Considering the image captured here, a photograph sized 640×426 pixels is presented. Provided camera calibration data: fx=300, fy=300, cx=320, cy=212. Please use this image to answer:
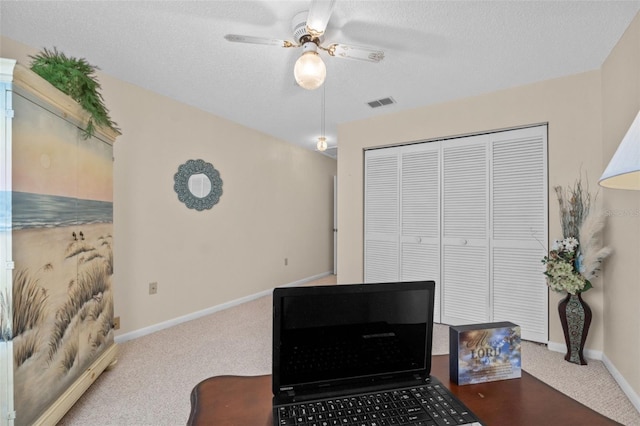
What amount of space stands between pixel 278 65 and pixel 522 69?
213 centimetres

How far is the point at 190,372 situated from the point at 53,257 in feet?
4.27

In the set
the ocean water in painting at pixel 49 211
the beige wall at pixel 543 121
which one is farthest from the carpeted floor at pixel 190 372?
the ocean water in painting at pixel 49 211

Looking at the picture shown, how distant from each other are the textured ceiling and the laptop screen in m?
1.83

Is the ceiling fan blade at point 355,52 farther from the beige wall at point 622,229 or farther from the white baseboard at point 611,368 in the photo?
the white baseboard at point 611,368

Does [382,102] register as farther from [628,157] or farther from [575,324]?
[628,157]

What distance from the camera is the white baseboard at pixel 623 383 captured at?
1912 mm

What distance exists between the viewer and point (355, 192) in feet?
13.0

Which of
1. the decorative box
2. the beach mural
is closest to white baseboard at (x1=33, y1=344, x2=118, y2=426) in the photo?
the beach mural

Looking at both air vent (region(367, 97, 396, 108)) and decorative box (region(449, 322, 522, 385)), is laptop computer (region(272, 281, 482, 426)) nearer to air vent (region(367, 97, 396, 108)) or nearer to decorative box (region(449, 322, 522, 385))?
decorative box (region(449, 322, 522, 385))

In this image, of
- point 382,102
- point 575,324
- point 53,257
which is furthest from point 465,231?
point 53,257

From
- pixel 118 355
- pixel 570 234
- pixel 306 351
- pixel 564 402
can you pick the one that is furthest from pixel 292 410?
pixel 570 234

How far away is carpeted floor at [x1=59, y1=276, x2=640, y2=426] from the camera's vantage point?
1858 millimetres

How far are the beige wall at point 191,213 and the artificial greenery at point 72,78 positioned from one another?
2.86 ft

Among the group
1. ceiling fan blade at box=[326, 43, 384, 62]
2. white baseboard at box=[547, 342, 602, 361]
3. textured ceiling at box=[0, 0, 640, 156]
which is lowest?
white baseboard at box=[547, 342, 602, 361]
